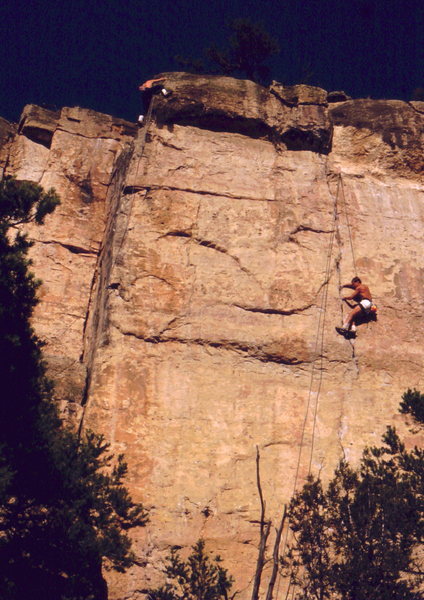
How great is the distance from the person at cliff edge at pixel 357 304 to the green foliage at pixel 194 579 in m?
5.69

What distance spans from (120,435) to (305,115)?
9.43 metres

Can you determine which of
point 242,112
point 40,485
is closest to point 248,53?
point 242,112

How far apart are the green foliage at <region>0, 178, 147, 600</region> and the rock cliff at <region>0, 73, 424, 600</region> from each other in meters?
1.37

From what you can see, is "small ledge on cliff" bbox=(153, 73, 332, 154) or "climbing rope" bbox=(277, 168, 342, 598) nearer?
"climbing rope" bbox=(277, 168, 342, 598)

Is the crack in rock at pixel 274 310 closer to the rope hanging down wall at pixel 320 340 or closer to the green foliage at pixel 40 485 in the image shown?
the rope hanging down wall at pixel 320 340

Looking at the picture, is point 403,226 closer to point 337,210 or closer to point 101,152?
point 337,210

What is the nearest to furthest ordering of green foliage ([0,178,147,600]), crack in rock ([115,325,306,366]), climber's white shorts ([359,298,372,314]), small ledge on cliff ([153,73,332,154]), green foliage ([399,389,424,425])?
green foliage ([0,178,147,600]) → green foliage ([399,389,424,425]) → crack in rock ([115,325,306,366]) → climber's white shorts ([359,298,372,314]) → small ledge on cliff ([153,73,332,154])

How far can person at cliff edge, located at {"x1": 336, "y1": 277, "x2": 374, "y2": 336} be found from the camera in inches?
651

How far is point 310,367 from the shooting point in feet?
52.7

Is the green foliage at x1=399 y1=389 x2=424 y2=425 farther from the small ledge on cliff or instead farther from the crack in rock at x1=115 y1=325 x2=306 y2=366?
the small ledge on cliff

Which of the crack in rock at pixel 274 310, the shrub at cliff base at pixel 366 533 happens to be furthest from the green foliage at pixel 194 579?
the crack in rock at pixel 274 310

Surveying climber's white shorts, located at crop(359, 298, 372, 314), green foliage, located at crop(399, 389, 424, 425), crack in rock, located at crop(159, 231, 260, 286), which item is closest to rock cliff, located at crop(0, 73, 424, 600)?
crack in rock, located at crop(159, 231, 260, 286)

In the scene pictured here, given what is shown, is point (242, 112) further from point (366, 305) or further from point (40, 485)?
point (40, 485)

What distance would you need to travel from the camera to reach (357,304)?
16.8m
